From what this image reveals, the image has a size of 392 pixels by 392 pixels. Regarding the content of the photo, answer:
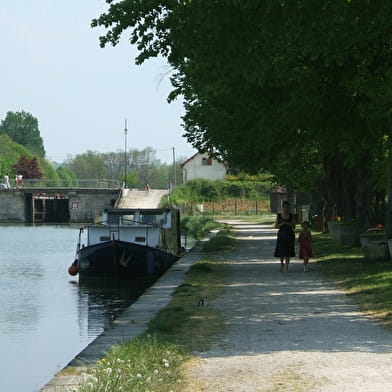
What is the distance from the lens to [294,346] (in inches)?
491

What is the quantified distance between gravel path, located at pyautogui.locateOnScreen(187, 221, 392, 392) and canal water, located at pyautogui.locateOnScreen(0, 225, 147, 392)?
10.4 ft

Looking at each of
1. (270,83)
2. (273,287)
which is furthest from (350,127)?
(273,287)

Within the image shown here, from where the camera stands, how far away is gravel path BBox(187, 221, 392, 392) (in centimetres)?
1012

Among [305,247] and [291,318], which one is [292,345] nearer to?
[291,318]

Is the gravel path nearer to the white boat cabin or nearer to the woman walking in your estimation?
the woman walking

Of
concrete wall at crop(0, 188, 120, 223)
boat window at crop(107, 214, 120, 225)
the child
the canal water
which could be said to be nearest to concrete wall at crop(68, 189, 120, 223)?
concrete wall at crop(0, 188, 120, 223)

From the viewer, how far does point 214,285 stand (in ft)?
71.5

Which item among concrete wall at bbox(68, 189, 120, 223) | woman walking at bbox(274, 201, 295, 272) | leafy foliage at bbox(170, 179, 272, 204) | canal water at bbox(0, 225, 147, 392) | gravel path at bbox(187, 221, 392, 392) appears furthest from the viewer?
concrete wall at bbox(68, 189, 120, 223)

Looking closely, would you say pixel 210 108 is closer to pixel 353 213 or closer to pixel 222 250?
pixel 222 250

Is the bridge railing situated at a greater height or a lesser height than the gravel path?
greater

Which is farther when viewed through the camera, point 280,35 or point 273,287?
point 273,287

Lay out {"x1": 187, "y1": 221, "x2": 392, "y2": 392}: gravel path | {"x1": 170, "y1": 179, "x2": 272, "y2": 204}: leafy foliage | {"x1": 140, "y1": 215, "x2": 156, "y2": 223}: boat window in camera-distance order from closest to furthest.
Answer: {"x1": 187, "y1": 221, "x2": 392, "y2": 392}: gravel path → {"x1": 140, "y1": 215, "x2": 156, "y2": 223}: boat window → {"x1": 170, "y1": 179, "x2": 272, "y2": 204}: leafy foliage

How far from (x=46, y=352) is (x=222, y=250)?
62.3 feet

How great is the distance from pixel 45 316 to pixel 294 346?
1258 centimetres
